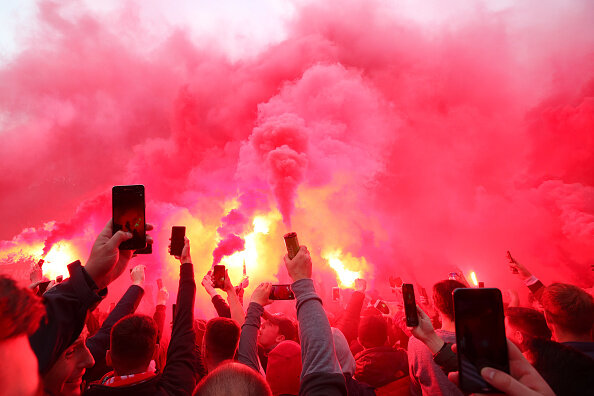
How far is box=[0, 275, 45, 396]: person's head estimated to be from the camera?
1169mm

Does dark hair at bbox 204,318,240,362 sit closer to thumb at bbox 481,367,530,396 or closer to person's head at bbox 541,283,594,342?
thumb at bbox 481,367,530,396

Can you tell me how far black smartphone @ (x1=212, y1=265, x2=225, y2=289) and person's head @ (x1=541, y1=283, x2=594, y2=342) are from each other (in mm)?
3575

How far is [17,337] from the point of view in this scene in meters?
1.24

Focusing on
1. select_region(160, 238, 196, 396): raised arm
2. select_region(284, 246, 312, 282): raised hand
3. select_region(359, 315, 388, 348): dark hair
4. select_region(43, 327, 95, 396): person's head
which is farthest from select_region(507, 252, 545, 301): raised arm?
select_region(43, 327, 95, 396): person's head

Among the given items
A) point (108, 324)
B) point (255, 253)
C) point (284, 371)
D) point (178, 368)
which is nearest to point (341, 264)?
point (255, 253)

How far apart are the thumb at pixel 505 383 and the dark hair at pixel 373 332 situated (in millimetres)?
2394

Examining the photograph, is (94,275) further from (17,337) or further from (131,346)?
(131,346)

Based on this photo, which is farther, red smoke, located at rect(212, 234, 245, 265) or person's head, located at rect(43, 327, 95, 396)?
red smoke, located at rect(212, 234, 245, 265)

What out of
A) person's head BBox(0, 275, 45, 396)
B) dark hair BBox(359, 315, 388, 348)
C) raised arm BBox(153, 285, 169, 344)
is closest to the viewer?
person's head BBox(0, 275, 45, 396)

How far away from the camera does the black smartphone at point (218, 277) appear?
13.5 ft

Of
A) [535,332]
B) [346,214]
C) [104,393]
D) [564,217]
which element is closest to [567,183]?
[564,217]

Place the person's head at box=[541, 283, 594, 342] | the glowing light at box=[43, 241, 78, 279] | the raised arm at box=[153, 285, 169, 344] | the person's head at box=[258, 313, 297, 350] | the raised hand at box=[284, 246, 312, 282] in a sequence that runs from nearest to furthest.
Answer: the raised hand at box=[284, 246, 312, 282], the person's head at box=[541, 283, 594, 342], the person's head at box=[258, 313, 297, 350], the raised arm at box=[153, 285, 169, 344], the glowing light at box=[43, 241, 78, 279]

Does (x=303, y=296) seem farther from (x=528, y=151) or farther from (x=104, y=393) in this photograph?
(x=528, y=151)

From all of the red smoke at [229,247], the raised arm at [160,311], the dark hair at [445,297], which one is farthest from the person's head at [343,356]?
the red smoke at [229,247]
